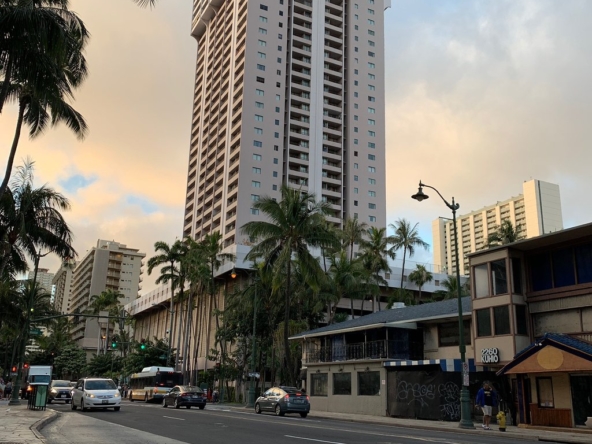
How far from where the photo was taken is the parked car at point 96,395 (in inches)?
1068

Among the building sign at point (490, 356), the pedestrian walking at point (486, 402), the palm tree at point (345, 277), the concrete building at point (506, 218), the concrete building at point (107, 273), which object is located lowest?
the pedestrian walking at point (486, 402)

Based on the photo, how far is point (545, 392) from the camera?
24641 mm

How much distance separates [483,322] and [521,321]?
1.94 m

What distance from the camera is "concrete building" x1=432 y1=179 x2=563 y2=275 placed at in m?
125

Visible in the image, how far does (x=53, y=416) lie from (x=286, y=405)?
1164cm

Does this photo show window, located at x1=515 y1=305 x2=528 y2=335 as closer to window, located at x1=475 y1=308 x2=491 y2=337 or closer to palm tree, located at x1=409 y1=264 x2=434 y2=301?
window, located at x1=475 y1=308 x2=491 y2=337

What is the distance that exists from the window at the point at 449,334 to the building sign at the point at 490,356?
3880 millimetres

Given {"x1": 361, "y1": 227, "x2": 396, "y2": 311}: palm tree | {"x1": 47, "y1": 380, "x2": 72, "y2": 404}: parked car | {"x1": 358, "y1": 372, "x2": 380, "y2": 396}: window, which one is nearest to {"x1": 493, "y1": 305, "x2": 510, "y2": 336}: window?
{"x1": 358, "y1": 372, "x2": 380, "y2": 396}: window

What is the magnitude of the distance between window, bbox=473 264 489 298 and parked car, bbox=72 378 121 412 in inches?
716

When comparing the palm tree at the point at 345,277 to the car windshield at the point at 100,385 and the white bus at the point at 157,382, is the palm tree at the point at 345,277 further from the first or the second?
the car windshield at the point at 100,385

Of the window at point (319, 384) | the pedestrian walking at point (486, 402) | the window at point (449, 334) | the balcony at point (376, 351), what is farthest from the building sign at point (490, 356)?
the window at point (319, 384)

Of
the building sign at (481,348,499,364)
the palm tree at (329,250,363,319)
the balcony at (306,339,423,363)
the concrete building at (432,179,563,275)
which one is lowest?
the building sign at (481,348,499,364)

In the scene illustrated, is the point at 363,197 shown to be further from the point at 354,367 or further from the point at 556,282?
the point at 556,282

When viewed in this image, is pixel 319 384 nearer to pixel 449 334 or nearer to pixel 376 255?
pixel 449 334
